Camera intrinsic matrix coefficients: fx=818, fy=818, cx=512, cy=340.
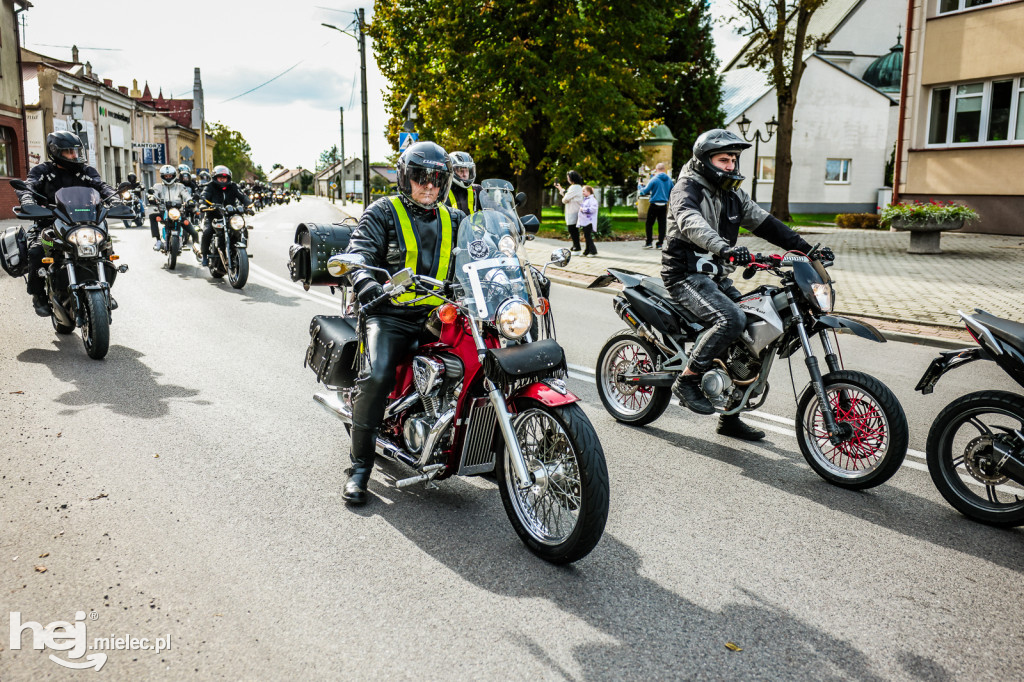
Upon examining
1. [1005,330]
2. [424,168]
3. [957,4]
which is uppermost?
[957,4]

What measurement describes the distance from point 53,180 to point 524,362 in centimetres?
675

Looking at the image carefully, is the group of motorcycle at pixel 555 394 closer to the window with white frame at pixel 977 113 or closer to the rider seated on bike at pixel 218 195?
the rider seated on bike at pixel 218 195

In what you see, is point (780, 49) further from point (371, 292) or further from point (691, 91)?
point (371, 292)

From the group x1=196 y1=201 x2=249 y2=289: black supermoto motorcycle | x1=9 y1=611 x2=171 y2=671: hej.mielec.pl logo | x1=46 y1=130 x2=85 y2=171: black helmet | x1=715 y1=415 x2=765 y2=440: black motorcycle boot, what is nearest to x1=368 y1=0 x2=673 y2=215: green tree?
x1=196 y1=201 x2=249 y2=289: black supermoto motorcycle

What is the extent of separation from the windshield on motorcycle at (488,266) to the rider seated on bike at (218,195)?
407 inches

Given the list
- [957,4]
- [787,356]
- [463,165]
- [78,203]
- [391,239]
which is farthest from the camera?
[957,4]

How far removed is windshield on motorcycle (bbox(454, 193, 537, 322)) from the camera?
12.1ft

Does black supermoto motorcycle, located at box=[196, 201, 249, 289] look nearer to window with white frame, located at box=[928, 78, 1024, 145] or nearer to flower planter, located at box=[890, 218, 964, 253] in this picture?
flower planter, located at box=[890, 218, 964, 253]

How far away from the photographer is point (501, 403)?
144 inches

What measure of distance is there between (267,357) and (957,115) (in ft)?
77.3

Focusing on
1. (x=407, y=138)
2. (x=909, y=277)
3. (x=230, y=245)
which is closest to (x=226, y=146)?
(x=407, y=138)

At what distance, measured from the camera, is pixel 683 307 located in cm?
545

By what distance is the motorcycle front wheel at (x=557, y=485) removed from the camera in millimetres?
3385

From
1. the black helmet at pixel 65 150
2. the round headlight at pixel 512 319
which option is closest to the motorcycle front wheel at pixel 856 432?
the round headlight at pixel 512 319
